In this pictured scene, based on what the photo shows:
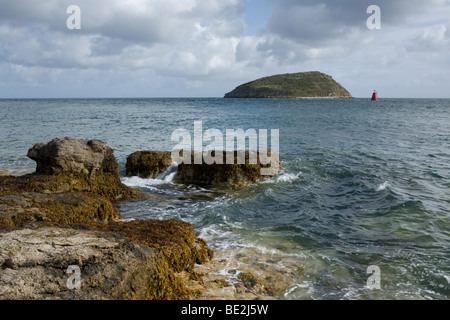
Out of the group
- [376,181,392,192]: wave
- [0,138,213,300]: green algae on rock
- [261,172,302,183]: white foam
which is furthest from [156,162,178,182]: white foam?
[376,181,392,192]: wave

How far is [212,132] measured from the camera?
113 ft

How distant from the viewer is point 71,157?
12.0 m

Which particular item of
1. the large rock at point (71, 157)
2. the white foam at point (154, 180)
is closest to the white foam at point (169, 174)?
the white foam at point (154, 180)

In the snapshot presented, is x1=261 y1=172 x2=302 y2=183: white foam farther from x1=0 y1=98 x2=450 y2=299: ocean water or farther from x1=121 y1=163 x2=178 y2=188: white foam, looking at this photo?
x1=121 y1=163 x2=178 y2=188: white foam

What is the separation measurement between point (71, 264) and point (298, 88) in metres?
179

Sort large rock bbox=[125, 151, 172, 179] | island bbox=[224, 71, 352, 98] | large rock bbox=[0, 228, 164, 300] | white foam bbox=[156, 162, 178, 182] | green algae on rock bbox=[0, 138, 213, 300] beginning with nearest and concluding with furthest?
large rock bbox=[0, 228, 164, 300], green algae on rock bbox=[0, 138, 213, 300], white foam bbox=[156, 162, 178, 182], large rock bbox=[125, 151, 172, 179], island bbox=[224, 71, 352, 98]

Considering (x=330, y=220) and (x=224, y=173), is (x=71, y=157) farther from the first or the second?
(x=330, y=220)

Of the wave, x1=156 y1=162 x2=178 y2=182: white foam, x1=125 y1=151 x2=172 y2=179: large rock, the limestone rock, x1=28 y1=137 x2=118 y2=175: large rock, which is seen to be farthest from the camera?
x1=125 y1=151 x2=172 y2=179: large rock

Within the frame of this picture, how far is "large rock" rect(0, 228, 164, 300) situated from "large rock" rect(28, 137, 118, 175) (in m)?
6.72

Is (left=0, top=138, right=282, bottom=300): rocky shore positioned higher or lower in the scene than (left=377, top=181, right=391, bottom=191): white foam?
higher

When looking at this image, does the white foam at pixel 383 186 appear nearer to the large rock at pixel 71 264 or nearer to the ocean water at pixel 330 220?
the ocean water at pixel 330 220

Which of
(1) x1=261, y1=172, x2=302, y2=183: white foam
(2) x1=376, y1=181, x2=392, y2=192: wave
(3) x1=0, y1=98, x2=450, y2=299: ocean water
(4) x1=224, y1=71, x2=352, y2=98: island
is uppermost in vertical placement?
Answer: (4) x1=224, y1=71, x2=352, y2=98: island

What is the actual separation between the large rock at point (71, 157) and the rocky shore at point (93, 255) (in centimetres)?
125

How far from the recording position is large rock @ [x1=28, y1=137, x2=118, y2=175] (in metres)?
11.8
